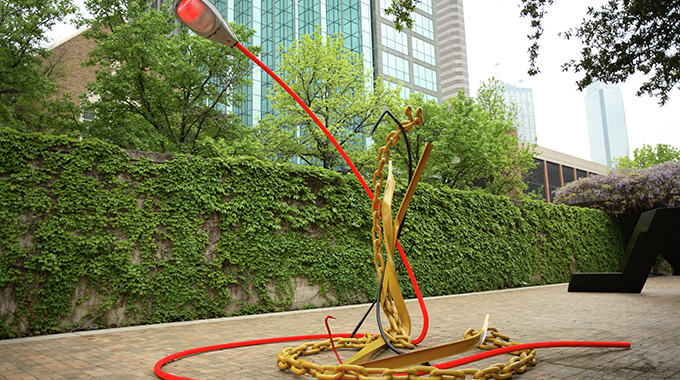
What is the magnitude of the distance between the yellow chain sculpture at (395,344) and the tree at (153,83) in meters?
12.4

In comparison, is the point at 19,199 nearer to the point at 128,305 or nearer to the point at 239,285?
the point at 128,305

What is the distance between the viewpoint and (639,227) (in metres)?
10.7

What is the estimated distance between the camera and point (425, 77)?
5041 centimetres

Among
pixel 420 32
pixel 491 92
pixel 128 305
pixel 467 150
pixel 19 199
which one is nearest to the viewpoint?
pixel 19 199

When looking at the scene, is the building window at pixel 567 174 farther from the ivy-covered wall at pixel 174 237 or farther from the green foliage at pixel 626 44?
the green foliage at pixel 626 44

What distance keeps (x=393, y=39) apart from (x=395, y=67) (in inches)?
118

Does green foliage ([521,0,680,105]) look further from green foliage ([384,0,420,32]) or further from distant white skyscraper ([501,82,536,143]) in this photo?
distant white skyscraper ([501,82,536,143])

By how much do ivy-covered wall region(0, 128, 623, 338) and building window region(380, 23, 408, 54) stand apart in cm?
3655

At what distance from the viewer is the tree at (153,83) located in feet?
51.5

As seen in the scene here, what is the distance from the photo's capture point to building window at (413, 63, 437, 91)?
1935 inches

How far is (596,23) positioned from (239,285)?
26.6 ft

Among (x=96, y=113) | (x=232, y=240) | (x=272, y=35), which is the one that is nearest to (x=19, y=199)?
(x=232, y=240)

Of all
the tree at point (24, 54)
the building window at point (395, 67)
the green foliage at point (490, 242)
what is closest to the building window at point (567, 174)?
the building window at point (395, 67)

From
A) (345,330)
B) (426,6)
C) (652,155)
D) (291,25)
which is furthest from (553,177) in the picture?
(345,330)
